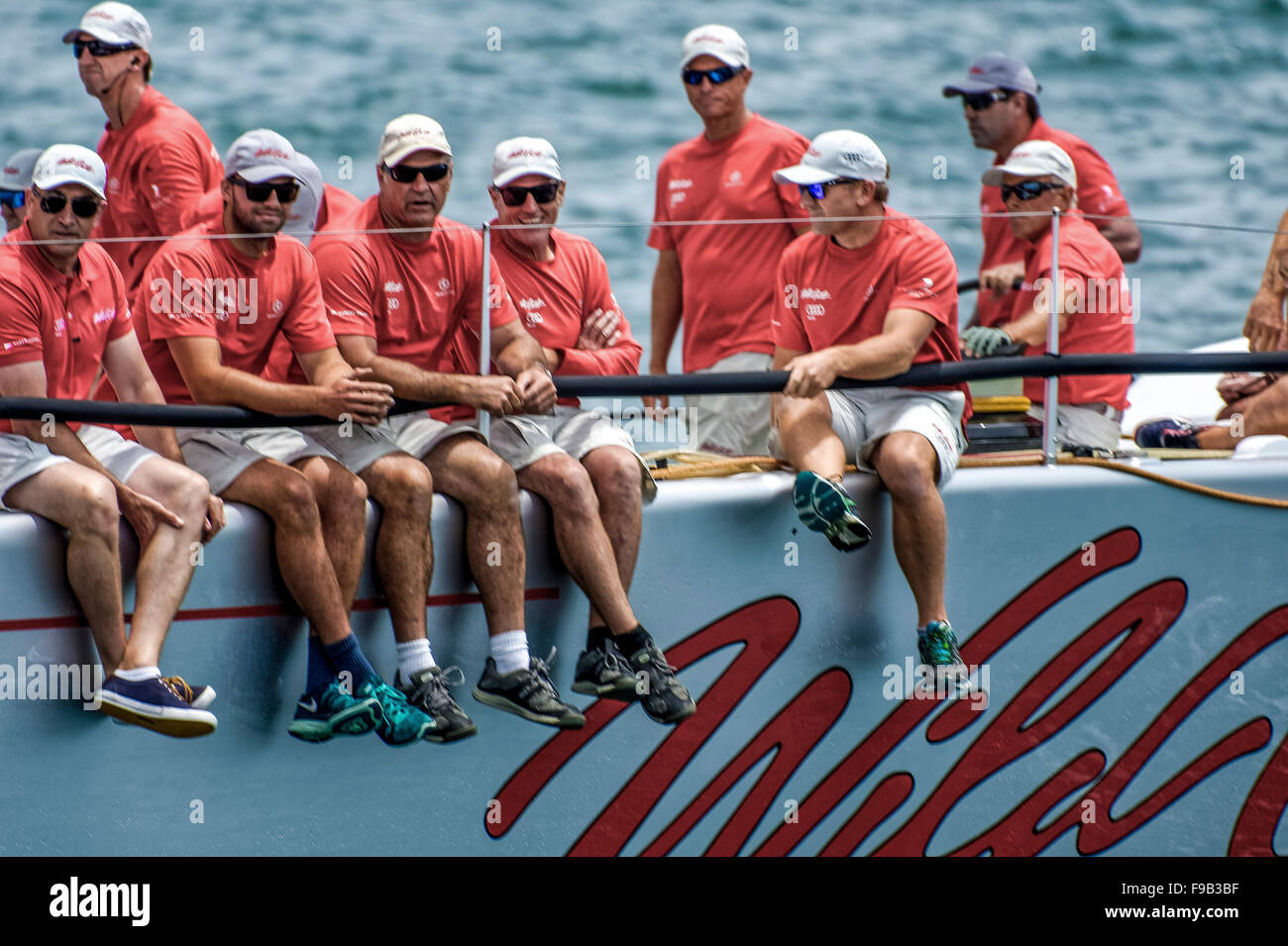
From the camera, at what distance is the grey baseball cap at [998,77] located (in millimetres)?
5688

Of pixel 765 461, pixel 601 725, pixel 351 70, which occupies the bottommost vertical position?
pixel 601 725

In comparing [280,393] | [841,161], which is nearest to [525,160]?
[841,161]

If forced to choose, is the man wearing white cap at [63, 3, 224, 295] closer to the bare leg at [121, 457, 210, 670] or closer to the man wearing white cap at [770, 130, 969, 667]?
the bare leg at [121, 457, 210, 670]

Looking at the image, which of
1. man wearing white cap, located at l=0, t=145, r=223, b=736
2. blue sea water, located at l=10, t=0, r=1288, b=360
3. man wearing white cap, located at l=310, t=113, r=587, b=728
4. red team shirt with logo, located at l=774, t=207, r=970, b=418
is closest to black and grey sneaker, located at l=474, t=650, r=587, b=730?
man wearing white cap, located at l=310, t=113, r=587, b=728

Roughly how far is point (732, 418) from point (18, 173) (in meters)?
2.18

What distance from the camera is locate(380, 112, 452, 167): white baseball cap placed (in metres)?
4.15

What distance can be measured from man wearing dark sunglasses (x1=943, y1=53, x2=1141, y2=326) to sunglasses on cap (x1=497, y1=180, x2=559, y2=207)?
1.68 m

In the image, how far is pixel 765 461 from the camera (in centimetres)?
469

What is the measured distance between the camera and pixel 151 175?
5.07m

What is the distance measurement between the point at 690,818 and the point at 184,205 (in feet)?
7.59

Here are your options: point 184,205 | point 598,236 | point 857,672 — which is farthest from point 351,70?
point 857,672

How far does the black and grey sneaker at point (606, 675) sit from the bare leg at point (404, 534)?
0.41m

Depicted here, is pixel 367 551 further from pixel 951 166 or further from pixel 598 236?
pixel 951 166

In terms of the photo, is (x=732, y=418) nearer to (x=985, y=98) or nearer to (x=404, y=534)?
(x=985, y=98)
